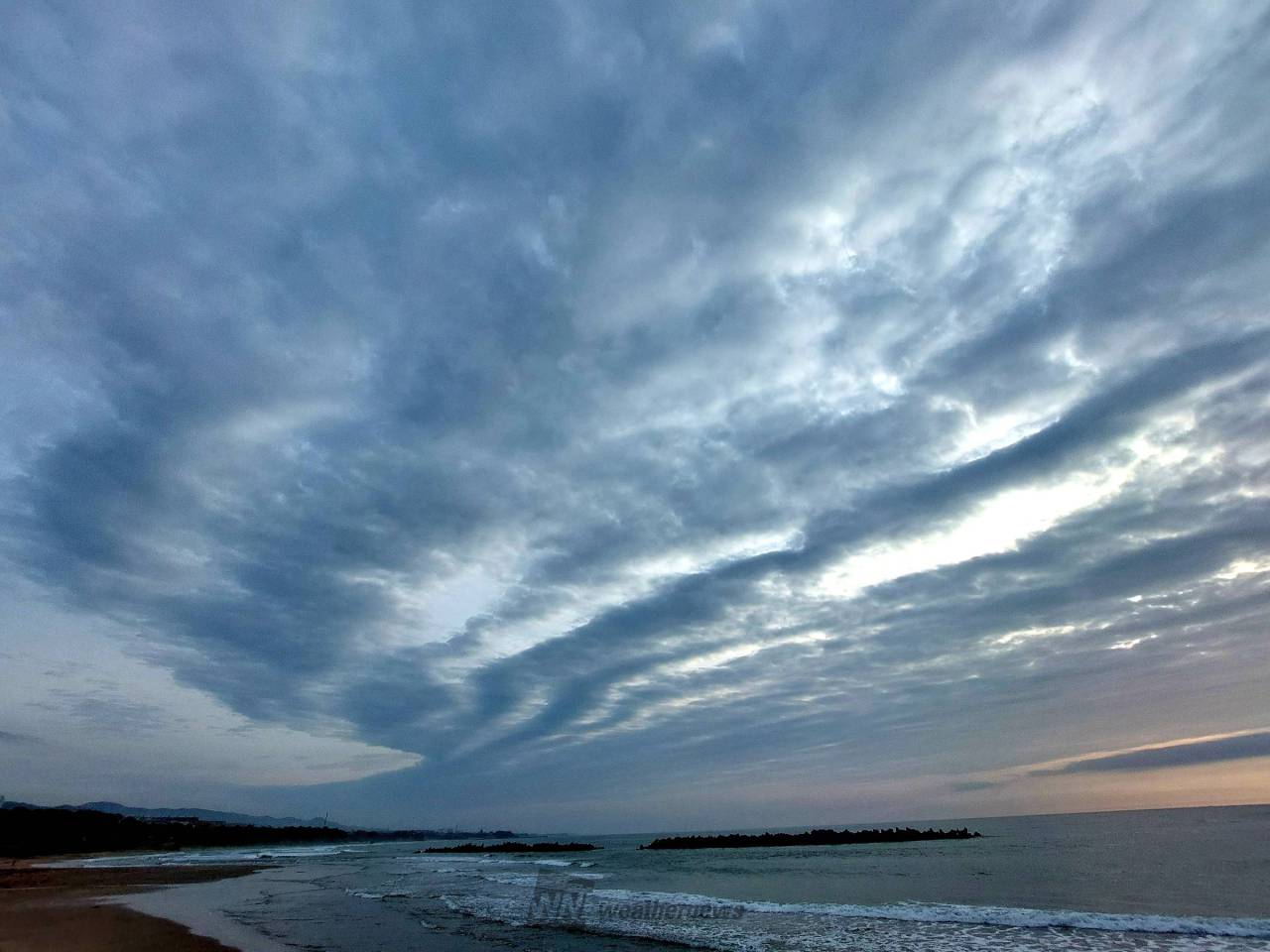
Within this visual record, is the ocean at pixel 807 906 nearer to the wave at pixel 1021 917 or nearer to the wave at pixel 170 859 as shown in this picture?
the wave at pixel 1021 917

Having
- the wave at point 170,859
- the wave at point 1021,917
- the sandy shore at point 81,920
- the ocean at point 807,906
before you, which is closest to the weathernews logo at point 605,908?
the ocean at point 807,906

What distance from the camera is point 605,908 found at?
29422 mm

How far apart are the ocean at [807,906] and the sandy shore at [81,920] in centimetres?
180

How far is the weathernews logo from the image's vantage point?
26500mm

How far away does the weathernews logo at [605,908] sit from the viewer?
26.5 metres

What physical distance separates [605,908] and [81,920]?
65.0 feet

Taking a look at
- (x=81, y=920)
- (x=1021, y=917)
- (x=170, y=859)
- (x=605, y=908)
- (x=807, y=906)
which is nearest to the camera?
(x=1021, y=917)

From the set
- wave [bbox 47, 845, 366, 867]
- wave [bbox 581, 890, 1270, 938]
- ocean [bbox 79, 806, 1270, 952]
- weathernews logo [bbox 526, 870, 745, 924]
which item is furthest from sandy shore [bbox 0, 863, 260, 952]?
wave [bbox 47, 845, 366, 867]

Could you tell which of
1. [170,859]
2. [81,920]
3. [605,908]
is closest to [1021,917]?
[605,908]

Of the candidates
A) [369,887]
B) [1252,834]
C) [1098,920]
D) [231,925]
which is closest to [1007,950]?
[1098,920]

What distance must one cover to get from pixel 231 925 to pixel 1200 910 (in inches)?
1319

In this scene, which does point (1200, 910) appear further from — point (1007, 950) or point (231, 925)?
point (231, 925)

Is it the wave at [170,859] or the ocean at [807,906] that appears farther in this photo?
the wave at [170,859]

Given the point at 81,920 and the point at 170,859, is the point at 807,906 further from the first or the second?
the point at 170,859
